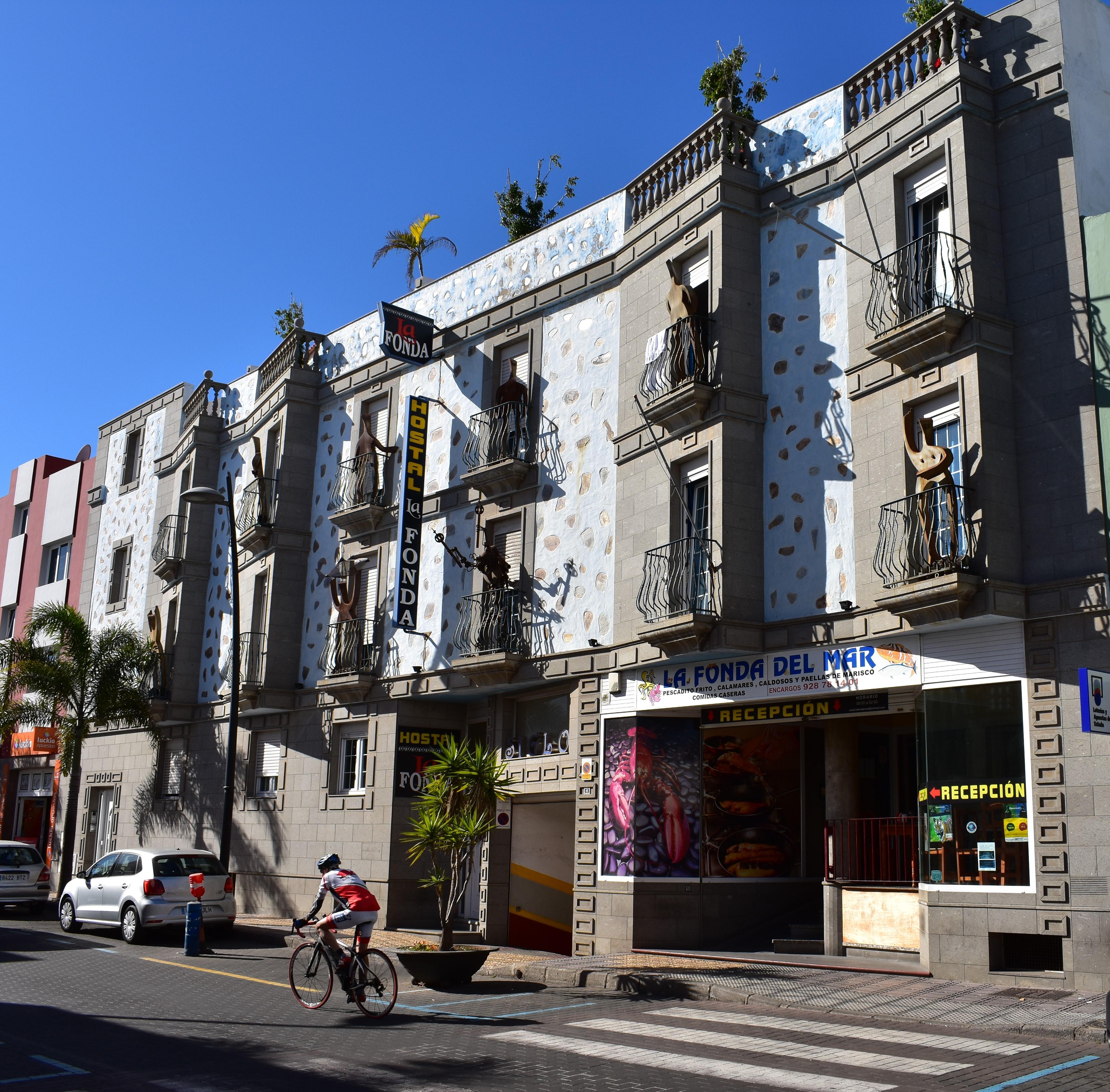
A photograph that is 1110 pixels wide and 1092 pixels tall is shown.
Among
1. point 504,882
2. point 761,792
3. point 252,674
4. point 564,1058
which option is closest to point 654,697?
point 761,792

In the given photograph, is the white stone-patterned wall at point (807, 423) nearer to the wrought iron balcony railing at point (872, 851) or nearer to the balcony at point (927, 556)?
the balcony at point (927, 556)

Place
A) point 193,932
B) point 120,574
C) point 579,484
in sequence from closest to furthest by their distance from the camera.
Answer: point 193,932 → point 579,484 → point 120,574

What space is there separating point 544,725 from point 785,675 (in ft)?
19.6

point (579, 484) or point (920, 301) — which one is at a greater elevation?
point (920, 301)

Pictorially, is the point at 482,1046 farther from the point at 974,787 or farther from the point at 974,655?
the point at 974,655

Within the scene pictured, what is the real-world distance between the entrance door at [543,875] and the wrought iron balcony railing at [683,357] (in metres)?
7.89

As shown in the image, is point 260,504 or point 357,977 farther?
point 260,504

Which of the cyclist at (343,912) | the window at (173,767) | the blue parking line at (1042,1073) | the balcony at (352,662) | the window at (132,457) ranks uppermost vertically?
the window at (132,457)

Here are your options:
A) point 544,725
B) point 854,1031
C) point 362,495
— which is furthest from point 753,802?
point 362,495

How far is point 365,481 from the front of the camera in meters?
25.8

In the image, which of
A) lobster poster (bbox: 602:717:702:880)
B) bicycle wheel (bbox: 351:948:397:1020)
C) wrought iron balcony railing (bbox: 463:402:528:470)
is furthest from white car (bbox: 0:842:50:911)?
bicycle wheel (bbox: 351:948:397:1020)

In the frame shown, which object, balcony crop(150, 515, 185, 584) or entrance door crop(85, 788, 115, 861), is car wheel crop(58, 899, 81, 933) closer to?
balcony crop(150, 515, 185, 584)

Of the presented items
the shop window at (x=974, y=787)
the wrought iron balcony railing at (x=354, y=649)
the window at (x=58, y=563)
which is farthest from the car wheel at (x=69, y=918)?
the window at (x=58, y=563)

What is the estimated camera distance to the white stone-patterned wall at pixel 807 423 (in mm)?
16719
